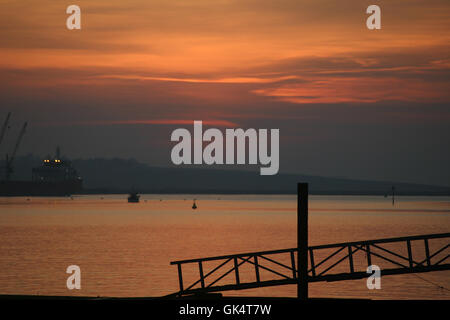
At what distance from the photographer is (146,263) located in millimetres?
82438

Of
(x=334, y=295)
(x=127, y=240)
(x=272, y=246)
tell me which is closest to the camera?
(x=334, y=295)

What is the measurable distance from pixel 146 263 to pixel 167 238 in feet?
151

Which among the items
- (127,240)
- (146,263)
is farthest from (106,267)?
(127,240)

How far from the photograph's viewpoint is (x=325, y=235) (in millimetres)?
139625

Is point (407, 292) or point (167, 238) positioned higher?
point (167, 238)
